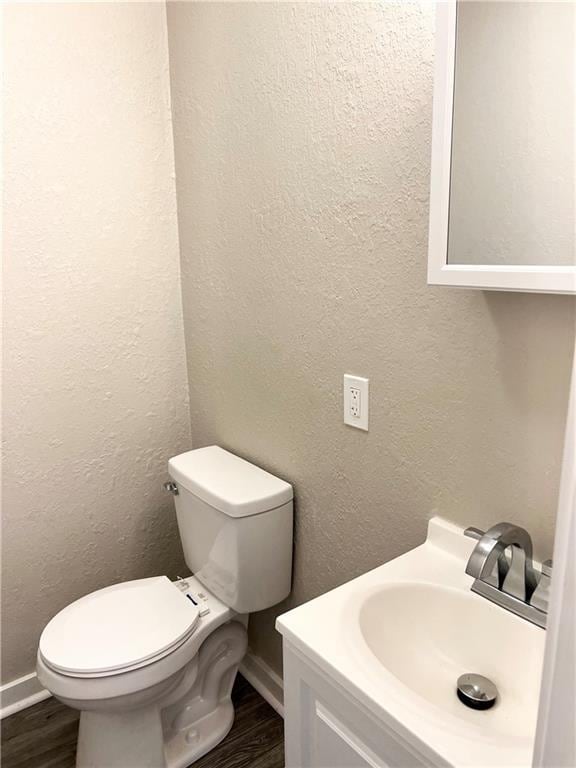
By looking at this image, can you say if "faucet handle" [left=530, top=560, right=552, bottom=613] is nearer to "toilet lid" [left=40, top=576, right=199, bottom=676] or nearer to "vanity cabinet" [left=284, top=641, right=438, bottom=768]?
"vanity cabinet" [left=284, top=641, right=438, bottom=768]

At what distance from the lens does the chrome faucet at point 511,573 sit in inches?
34.9

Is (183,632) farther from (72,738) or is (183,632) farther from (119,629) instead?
(72,738)

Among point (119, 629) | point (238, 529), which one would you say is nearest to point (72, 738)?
point (119, 629)

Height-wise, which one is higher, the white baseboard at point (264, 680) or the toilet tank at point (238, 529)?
the toilet tank at point (238, 529)

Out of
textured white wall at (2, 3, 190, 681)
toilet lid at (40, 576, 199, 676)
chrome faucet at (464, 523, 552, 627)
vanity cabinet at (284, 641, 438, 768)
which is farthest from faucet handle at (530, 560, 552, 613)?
textured white wall at (2, 3, 190, 681)

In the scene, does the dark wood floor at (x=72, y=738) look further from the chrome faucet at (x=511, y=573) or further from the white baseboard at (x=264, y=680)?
the chrome faucet at (x=511, y=573)

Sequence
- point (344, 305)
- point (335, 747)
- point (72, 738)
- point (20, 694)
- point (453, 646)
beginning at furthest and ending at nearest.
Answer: point (20, 694), point (72, 738), point (344, 305), point (453, 646), point (335, 747)

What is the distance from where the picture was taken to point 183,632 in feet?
4.80

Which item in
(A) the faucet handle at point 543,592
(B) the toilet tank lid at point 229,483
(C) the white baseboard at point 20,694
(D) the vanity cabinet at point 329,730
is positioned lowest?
(C) the white baseboard at point 20,694

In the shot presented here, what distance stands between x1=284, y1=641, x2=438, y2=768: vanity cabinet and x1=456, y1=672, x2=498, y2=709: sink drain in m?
0.20

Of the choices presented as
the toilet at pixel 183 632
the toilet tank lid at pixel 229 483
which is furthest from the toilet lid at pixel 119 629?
the toilet tank lid at pixel 229 483

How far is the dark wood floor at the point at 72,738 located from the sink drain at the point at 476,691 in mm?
901

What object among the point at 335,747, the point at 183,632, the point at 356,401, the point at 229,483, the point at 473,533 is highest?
the point at 356,401

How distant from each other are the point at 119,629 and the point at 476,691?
941mm
